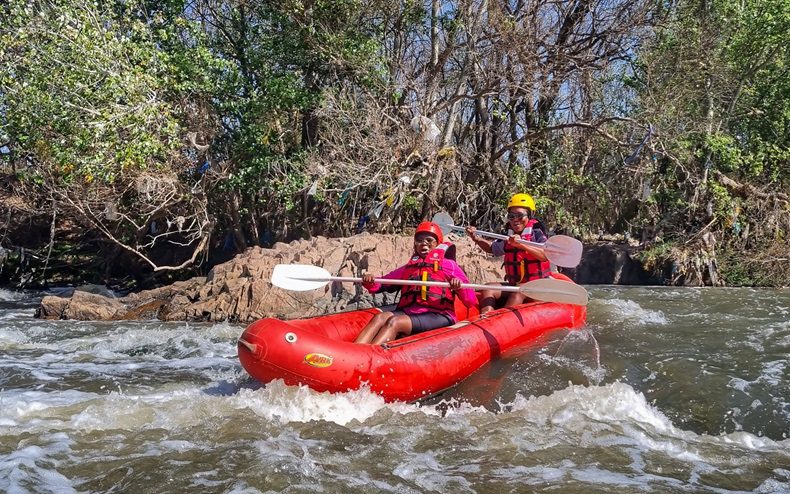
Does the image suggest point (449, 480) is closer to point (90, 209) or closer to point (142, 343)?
point (142, 343)

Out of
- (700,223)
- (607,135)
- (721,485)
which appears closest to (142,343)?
(721,485)

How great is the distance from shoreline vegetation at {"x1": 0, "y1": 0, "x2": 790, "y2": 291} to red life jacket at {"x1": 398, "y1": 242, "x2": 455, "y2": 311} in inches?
196

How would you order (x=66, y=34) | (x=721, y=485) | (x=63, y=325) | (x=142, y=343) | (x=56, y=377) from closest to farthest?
1. (x=721, y=485)
2. (x=56, y=377)
3. (x=142, y=343)
4. (x=63, y=325)
5. (x=66, y=34)

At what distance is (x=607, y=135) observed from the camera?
39.9ft

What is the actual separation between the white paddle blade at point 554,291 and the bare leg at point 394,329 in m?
1.09

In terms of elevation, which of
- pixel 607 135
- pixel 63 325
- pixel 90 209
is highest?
pixel 607 135

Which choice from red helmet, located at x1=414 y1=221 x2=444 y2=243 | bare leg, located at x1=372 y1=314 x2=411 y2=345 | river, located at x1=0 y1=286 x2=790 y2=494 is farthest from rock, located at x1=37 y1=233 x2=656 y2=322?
bare leg, located at x1=372 y1=314 x2=411 y2=345

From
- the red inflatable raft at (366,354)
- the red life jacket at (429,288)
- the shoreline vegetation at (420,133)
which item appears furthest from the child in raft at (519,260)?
the shoreline vegetation at (420,133)

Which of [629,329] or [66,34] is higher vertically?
[66,34]

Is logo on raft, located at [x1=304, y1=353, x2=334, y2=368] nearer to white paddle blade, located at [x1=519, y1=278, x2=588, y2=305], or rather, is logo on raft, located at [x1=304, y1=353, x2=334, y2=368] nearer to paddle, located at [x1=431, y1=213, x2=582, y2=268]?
white paddle blade, located at [x1=519, y1=278, x2=588, y2=305]

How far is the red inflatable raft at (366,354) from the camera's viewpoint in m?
4.24

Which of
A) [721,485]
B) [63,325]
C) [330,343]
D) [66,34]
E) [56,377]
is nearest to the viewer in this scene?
[721,485]

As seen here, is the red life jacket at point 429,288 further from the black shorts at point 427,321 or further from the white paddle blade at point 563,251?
the white paddle blade at point 563,251

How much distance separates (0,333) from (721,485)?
6.87 metres
